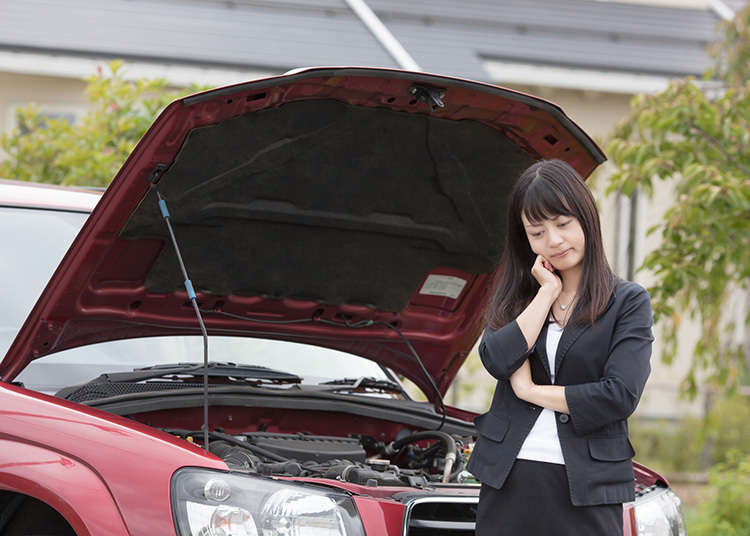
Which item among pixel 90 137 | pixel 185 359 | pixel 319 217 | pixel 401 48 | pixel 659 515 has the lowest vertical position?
pixel 659 515

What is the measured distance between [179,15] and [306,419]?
793 cm

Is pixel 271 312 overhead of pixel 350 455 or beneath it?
overhead

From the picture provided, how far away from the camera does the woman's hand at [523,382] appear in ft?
8.29

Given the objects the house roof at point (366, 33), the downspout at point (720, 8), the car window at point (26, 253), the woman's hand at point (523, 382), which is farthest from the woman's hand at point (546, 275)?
the downspout at point (720, 8)

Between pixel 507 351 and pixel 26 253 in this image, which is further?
pixel 26 253

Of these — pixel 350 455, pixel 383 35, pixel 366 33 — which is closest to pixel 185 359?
pixel 350 455

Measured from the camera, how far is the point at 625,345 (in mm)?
2471

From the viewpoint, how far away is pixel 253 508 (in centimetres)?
244

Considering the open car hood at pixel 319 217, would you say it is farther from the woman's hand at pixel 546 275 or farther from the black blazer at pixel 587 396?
the black blazer at pixel 587 396

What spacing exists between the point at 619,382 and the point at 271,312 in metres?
1.88

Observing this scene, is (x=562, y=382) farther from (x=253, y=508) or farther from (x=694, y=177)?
(x=694, y=177)

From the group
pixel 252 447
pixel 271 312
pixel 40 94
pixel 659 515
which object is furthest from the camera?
pixel 40 94

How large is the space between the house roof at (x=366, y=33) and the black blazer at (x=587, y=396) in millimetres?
7422

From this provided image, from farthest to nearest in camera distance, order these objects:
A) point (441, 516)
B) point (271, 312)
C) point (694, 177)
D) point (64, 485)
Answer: point (694, 177)
point (271, 312)
point (441, 516)
point (64, 485)
